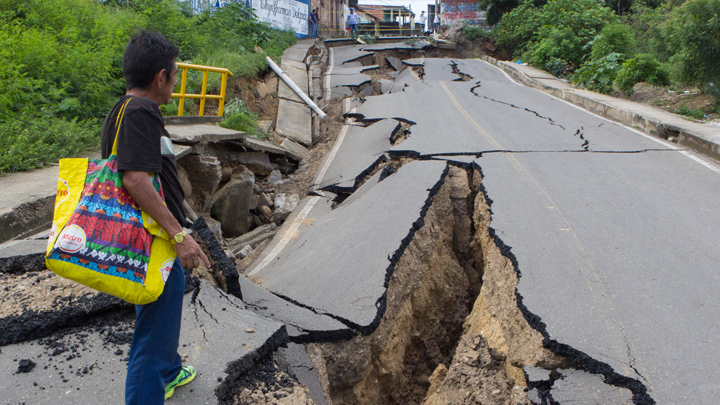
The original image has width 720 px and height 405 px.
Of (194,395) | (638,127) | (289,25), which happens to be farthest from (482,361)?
(289,25)

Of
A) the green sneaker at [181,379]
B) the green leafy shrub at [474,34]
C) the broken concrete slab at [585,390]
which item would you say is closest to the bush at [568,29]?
the green leafy shrub at [474,34]

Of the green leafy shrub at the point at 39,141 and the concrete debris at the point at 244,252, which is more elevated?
the green leafy shrub at the point at 39,141

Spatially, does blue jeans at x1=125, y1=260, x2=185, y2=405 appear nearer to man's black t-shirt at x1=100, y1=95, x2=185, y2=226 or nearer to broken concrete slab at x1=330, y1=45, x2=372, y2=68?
man's black t-shirt at x1=100, y1=95, x2=185, y2=226

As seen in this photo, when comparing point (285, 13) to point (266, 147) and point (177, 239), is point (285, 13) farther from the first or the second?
point (177, 239)

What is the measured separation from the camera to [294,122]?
476 inches

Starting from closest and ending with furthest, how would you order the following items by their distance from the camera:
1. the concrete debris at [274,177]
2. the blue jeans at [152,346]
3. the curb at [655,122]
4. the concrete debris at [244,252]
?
the blue jeans at [152,346] → the concrete debris at [244,252] → the curb at [655,122] → the concrete debris at [274,177]

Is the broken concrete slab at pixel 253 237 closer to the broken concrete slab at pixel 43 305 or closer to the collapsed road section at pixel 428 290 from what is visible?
the collapsed road section at pixel 428 290

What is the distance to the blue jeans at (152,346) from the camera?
7.26ft

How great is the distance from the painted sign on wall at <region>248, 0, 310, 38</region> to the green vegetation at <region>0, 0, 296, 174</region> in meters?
9.10

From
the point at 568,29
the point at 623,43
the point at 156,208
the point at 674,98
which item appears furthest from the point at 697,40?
the point at 156,208

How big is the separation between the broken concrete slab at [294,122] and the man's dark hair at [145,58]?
9.06 meters

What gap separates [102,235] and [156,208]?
23 cm

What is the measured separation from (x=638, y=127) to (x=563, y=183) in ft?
14.7

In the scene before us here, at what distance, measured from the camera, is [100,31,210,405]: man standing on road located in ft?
6.54
